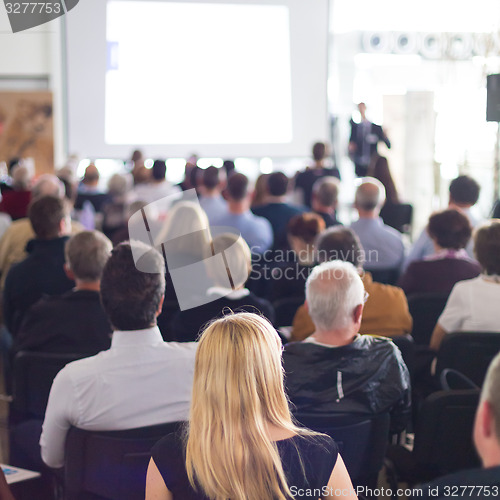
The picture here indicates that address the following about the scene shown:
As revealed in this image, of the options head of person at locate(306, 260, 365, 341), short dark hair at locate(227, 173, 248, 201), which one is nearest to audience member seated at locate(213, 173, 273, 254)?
short dark hair at locate(227, 173, 248, 201)

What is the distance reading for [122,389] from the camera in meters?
1.94

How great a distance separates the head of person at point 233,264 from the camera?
2969 mm

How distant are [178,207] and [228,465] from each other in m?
2.40

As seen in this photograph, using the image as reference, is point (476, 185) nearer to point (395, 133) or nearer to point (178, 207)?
point (178, 207)

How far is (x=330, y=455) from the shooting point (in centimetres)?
140

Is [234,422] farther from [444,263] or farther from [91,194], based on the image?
[91,194]

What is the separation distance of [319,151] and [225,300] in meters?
4.64

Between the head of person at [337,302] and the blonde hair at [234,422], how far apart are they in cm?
82

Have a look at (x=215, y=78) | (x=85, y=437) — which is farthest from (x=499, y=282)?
(x=215, y=78)

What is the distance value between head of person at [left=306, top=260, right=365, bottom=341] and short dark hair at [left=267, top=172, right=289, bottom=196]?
10.5ft

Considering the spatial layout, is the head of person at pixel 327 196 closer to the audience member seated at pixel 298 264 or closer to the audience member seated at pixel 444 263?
the audience member seated at pixel 298 264

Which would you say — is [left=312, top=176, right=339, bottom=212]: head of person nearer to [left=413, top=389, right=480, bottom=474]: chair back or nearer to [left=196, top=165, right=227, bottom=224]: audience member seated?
[left=196, top=165, right=227, bottom=224]: audience member seated

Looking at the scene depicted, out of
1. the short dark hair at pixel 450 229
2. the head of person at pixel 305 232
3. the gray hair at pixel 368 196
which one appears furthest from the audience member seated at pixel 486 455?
the gray hair at pixel 368 196

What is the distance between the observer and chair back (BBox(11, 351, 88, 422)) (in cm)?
231
